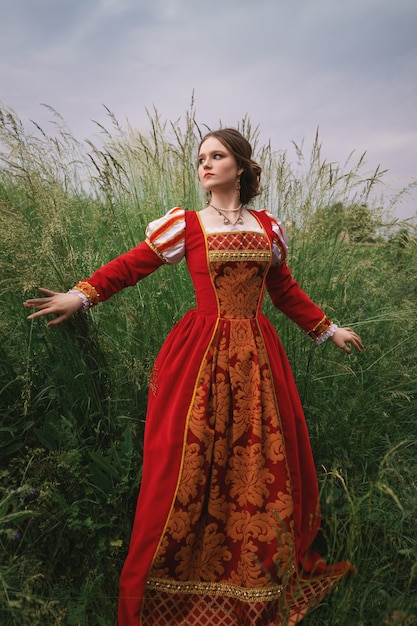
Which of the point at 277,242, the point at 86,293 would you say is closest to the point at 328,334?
the point at 277,242

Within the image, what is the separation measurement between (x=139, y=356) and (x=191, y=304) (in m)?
0.43

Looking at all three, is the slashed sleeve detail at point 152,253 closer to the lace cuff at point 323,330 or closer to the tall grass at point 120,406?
the tall grass at point 120,406

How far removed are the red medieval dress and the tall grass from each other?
0.13 m

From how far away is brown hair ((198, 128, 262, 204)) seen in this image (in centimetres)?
168

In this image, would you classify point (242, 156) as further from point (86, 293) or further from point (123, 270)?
point (86, 293)

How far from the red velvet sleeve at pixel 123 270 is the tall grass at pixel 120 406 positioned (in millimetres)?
114

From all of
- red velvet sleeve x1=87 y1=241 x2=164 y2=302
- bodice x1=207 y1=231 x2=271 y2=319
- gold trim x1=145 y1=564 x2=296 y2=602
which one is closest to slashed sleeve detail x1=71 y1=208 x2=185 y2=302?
red velvet sleeve x1=87 y1=241 x2=164 y2=302

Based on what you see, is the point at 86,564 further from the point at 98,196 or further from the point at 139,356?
the point at 98,196

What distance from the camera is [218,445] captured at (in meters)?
1.54

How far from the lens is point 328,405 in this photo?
2.21 metres

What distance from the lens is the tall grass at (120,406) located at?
4.86 feet

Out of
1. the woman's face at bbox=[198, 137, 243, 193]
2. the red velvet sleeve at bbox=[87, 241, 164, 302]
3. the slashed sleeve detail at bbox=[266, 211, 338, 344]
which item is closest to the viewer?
the red velvet sleeve at bbox=[87, 241, 164, 302]

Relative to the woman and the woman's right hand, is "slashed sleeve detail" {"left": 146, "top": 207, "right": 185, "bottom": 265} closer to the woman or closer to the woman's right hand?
the woman

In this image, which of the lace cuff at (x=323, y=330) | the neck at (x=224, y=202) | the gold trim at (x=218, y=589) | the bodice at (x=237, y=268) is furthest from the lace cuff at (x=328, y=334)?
the gold trim at (x=218, y=589)
